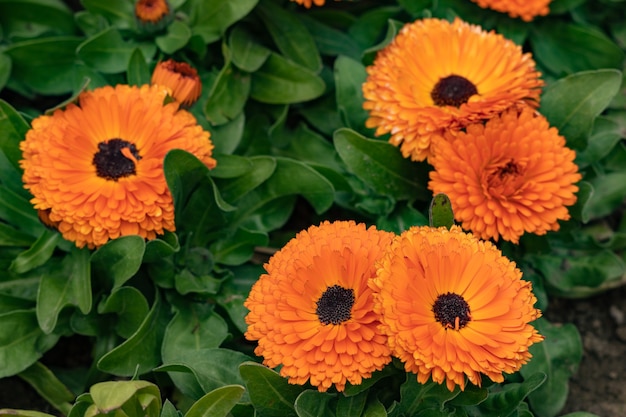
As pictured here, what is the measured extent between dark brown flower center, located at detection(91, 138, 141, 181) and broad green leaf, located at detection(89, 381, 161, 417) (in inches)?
25.1

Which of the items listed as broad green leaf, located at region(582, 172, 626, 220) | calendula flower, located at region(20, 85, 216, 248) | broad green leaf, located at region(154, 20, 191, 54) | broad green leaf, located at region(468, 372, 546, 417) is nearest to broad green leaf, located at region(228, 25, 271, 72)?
broad green leaf, located at region(154, 20, 191, 54)

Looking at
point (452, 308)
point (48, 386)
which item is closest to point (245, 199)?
point (48, 386)

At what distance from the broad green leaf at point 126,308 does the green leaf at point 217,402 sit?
0.47 m

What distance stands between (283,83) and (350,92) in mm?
254

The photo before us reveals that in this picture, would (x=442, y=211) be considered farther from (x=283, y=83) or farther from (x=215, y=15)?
(x=215, y=15)

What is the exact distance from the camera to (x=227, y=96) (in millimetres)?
2666

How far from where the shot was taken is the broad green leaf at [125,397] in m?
1.73

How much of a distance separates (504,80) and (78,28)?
154 cm

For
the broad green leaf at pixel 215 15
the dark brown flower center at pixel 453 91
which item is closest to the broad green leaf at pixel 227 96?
the broad green leaf at pixel 215 15

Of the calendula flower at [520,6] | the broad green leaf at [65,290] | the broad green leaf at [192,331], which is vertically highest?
the calendula flower at [520,6]

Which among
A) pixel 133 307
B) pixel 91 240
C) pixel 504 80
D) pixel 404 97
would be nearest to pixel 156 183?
pixel 91 240

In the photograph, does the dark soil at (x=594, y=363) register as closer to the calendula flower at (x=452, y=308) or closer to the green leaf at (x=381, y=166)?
the green leaf at (x=381, y=166)

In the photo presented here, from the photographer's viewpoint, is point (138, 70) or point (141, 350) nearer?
point (141, 350)

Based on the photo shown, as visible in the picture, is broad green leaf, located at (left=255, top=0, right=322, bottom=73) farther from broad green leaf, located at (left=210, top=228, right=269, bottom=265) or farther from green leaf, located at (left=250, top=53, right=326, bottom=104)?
broad green leaf, located at (left=210, top=228, right=269, bottom=265)
